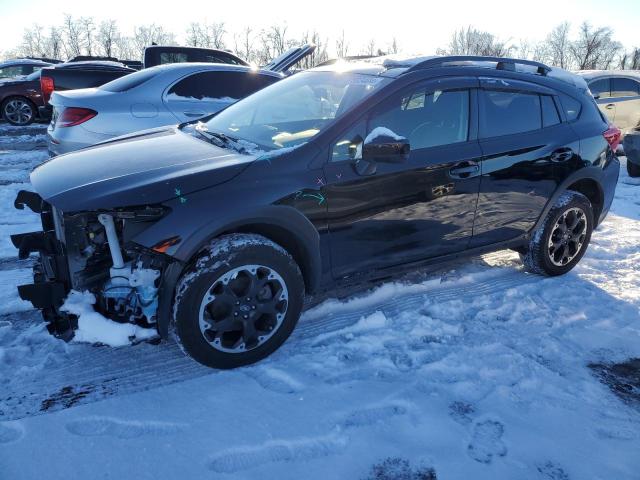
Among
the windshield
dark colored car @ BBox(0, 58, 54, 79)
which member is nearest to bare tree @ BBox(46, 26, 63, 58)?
dark colored car @ BBox(0, 58, 54, 79)

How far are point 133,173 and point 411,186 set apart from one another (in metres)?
1.71

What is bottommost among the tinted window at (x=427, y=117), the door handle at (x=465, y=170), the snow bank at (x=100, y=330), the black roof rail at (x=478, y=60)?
the snow bank at (x=100, y=330)

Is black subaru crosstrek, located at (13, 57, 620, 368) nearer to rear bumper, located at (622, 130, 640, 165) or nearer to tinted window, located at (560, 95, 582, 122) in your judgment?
tinted window, located at (560, 95, 582, 122)

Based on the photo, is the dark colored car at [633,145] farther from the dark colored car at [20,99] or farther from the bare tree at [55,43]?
the bare tree at [55,43]

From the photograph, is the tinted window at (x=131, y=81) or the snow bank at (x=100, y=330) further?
the tinted window at (x=131, y=81)

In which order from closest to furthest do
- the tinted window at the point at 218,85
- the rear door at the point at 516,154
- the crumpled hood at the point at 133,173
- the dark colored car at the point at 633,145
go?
the crumpled hood at the point at 133,173, the rear door at the point at 516,154, the tinted window at the point at 218,85, the dark colored car at the point at 633,145

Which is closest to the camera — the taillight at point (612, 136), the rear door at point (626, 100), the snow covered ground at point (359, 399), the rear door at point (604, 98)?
the snow covered ground at point (359, 399)

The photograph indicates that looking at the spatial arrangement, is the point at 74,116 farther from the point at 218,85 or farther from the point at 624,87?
the point at 624,87

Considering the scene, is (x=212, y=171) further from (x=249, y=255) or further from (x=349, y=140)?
(x=349, y=140)

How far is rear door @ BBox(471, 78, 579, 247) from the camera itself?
3.74 m

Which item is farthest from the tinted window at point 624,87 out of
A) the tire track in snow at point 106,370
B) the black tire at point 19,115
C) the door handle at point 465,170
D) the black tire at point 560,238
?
the black tire at point 19,115

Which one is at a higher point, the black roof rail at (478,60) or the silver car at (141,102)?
the black roof rail at (478,60)

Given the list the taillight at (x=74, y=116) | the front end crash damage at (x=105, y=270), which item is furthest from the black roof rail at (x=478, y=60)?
the taillight at (x=74, y=116)

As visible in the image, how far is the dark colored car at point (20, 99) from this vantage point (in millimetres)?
13141
